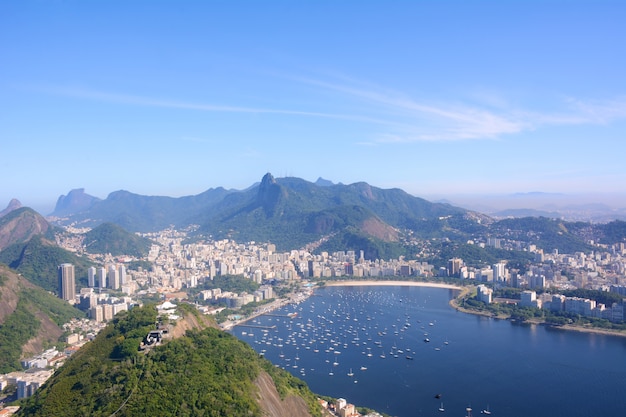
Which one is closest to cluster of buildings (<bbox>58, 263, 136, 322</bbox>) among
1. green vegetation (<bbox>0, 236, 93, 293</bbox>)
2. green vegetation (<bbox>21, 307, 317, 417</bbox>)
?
green vegetation (<bbox>0, 236, 93, 293</bbox>)

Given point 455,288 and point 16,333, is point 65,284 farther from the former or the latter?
point 455,288

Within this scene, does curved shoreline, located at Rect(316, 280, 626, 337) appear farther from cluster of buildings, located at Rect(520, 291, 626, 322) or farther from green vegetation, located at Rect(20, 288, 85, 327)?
green vegetation, located at Rect(20, 288, 85, 327)

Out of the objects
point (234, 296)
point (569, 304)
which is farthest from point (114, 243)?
point (569, 304)

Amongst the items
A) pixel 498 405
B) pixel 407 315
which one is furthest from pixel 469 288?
pixel 498 405

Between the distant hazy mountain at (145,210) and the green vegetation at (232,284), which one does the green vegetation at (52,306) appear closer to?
the green vegetation at (232,284)

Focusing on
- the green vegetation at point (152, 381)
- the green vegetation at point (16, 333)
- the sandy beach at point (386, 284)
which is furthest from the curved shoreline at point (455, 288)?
the green vegetation at point (16, 333)

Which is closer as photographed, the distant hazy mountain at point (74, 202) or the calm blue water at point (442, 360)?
the calm blue water at point (442, 360)
